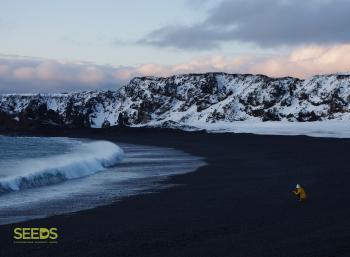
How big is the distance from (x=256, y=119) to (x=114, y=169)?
225 ft

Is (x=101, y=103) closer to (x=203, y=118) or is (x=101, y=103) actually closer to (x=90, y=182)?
(x=203, y=118)

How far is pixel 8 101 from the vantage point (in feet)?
550

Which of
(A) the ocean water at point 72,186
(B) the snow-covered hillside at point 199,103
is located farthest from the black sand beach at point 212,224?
(B) the snow-covered hillside at point 199,103

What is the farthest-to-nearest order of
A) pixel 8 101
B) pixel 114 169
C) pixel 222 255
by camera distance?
pixel 8 101 < pixel 114 169 < pixel 222 255

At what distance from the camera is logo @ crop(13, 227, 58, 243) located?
9260mm

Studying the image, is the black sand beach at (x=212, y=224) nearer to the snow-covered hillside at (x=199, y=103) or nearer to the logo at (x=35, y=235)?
the logo at (x=35, y=235)

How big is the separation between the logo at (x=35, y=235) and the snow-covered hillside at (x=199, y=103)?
229 feet

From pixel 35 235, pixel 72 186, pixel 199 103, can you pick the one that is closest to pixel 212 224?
pixel 35 235

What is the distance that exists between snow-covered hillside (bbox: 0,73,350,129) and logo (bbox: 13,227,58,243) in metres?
69.9

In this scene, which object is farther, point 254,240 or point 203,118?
point 203,118

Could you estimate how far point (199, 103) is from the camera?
366ft

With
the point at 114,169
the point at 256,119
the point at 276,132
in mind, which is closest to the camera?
the point at 114,169

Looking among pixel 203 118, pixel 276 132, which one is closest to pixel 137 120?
pixel 203 118

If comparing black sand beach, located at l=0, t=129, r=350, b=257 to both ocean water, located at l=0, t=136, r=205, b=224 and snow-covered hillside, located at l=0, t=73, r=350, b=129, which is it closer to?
ocean water, located at l=0, t=136, r=205, b=224
